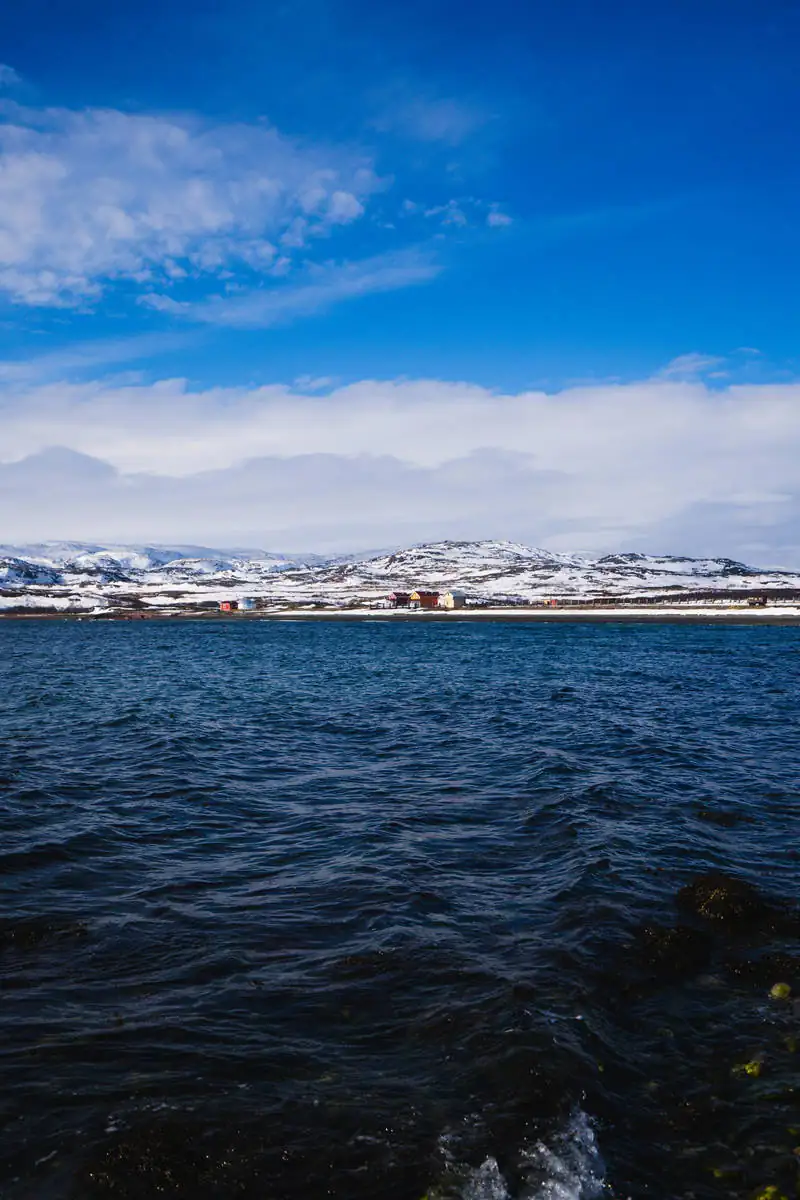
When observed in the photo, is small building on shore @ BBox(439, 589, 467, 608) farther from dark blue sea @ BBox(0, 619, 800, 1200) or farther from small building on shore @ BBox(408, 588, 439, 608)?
dark blue sea @ BBox(0, 619, 800, 1200)

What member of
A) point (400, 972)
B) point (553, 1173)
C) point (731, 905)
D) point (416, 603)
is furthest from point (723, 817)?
point (416, 603)

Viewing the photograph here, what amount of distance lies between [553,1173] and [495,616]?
491 ft

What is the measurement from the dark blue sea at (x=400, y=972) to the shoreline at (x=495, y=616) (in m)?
112

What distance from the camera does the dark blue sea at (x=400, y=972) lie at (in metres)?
6.98

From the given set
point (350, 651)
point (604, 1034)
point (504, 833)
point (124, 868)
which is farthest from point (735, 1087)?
point (350, 651)

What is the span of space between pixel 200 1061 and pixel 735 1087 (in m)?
6.09

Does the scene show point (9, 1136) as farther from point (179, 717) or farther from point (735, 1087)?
point (179, 717)

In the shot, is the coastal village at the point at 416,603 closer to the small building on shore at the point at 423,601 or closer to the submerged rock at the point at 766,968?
the small building on shore at the point at 423,601

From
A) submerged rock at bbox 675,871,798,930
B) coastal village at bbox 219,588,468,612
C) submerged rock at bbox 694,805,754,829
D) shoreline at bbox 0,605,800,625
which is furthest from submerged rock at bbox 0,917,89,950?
coastal village at bbox 219,588,468,612

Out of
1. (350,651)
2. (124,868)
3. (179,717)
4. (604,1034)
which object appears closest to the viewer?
(604,1034)

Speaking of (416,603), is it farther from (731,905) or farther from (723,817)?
(731,905)

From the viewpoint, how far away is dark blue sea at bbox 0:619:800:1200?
698 centimetres

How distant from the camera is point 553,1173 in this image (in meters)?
6.75

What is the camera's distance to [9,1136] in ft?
23.2
